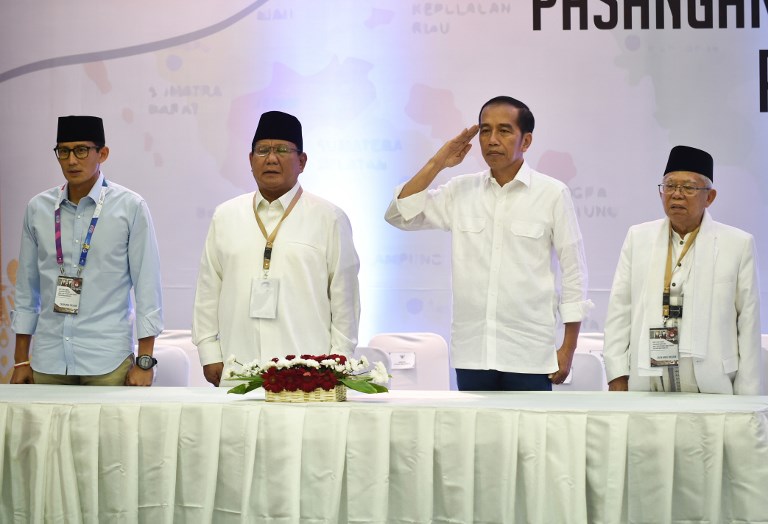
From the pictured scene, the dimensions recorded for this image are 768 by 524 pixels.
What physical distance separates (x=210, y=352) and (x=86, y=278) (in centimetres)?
54

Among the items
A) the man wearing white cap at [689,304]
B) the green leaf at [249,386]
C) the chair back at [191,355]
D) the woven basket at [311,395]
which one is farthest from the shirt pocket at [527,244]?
the chair back at [191,355]

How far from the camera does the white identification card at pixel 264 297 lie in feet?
11.9

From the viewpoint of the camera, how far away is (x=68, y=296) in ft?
11.9

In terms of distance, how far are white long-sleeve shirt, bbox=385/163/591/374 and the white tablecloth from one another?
61 cm

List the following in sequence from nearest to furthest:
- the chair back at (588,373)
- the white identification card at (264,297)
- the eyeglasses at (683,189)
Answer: the eyeglasses at (683,189), the white identification card at (264,297), the chair back at (588,373)

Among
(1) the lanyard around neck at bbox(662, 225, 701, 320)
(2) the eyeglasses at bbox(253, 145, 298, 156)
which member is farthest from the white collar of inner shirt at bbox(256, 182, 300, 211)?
(1) the lanyard around neck at bbox(662, 225, 701, 320)

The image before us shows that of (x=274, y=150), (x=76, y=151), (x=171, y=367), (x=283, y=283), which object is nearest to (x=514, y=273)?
(x=283, y=283)

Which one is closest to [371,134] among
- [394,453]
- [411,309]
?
[411,309]

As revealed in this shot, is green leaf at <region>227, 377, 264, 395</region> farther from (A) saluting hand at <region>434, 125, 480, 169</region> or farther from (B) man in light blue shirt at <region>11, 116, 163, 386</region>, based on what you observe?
(A) saluting hand at <region>434, 125, 480, 169</region>

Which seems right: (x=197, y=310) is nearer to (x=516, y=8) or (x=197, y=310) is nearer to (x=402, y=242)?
(x=402, y=242)

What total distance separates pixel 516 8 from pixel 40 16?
2833 millimetres

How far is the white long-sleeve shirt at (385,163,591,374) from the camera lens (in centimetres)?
360

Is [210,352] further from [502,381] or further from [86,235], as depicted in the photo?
[502,381]

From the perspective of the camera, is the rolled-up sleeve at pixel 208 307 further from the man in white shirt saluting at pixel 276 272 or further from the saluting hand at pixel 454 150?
the saluting hand at pixel 454 150
